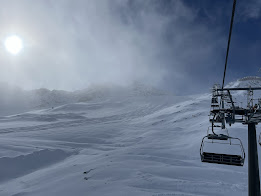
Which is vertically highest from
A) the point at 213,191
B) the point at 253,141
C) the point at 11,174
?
the point at 253,141

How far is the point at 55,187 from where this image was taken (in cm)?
960

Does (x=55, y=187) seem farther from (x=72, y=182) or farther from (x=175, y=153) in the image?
(x=175, y=153)

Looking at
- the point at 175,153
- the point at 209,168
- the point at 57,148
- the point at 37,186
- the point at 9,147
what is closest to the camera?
the point at 37,186

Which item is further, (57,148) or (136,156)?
(57,148)

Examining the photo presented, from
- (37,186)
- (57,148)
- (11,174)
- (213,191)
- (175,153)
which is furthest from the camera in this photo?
(57,148)

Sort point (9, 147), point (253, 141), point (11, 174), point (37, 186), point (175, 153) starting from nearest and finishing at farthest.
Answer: point (253, 141) → point (37, 186) → point (11, 174) → point (175, 153) → point (9, 147)

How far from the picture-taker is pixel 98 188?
9086 mm

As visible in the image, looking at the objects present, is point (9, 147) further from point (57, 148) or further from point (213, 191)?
point (213, 191)

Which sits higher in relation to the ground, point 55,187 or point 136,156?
point 136,156

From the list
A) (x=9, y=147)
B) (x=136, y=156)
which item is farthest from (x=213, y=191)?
(x=9, y=147)

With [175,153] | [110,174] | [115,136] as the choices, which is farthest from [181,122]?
[110,174]

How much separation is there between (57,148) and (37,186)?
29.7ft

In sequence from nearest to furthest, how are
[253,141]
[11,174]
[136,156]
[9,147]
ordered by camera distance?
[253,141] < [11,174] < [136,156] < [9,147]

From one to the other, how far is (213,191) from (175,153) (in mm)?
7163
